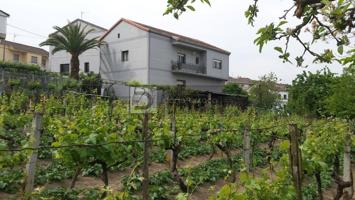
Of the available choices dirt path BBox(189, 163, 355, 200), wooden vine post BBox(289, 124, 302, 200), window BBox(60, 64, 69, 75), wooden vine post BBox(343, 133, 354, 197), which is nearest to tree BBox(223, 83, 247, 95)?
window BBox(60, 64, 69, 75)

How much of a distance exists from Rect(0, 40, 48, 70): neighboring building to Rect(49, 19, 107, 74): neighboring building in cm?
760

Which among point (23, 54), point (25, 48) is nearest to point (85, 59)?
point (23, 54)

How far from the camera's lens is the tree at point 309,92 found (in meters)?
19.6

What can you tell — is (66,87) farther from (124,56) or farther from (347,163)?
(347,163)

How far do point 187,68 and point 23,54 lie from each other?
23264mm

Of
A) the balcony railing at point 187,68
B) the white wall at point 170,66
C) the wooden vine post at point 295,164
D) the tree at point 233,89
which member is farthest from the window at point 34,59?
the wooden vine post at point 295,164

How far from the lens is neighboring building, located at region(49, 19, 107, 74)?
39.7 meters

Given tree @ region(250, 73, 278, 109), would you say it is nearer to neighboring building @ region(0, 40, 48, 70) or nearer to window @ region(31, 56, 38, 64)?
neighboring building @ region(0, 40, 48, 70)

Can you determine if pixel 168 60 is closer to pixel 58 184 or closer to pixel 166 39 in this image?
pixel 166 39

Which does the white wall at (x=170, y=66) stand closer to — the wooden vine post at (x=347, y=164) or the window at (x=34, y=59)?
the window at (x=34, y=59)

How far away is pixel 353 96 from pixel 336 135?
493 centimetres

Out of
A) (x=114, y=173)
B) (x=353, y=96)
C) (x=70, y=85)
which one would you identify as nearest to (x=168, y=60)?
(x=70, y=85)

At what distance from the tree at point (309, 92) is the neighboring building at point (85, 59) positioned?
2257 cm

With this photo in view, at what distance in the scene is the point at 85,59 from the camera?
4044 centimetres
